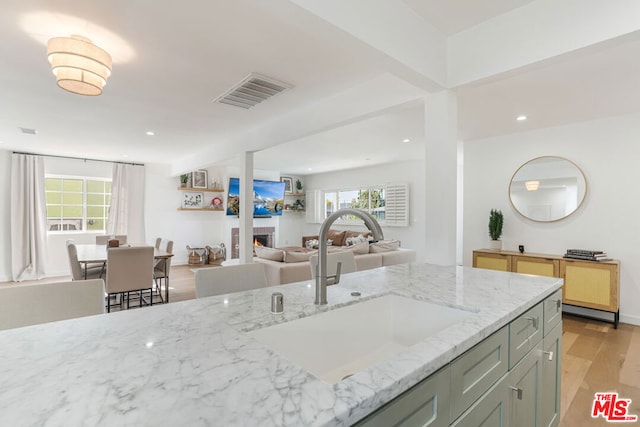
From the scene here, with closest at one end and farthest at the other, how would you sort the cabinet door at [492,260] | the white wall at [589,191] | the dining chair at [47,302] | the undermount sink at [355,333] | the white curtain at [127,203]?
the undermount sink at [355,333] < the dining chair at [47,302] < the white wall at [589,191] < the cabinet door at [492,260] < the white curtain at [127,203]

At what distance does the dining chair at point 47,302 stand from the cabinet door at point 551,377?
6.94ft

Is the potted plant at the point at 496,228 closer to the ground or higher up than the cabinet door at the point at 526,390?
higher up

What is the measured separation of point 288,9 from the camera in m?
1.37

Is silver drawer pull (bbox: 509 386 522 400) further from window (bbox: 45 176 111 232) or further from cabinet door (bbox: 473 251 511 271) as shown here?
window (bbox: 45 176 111 232)

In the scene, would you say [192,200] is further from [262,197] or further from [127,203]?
[262,197]

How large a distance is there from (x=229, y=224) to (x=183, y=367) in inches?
298

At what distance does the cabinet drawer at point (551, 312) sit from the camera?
1525mm

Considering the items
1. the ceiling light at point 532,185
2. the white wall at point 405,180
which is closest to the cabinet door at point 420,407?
the ceiling light at point 532,185

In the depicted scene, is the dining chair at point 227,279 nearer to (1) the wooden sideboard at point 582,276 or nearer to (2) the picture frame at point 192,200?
(1) the wooden sideboard at point 582,276

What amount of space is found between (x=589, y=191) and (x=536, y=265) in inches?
44.5

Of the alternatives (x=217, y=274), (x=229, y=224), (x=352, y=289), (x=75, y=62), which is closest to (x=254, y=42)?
(x=75, y=62)

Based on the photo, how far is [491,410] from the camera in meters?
1.07

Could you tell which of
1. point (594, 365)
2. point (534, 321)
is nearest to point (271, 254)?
point (534, 321)

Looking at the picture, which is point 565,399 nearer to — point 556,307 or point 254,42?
point 556,307
